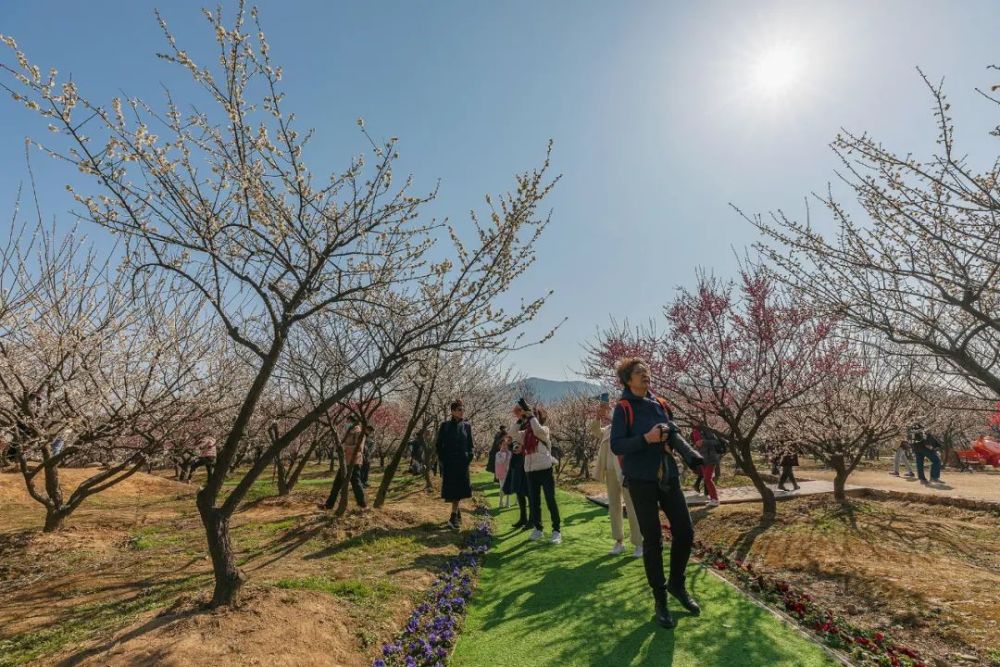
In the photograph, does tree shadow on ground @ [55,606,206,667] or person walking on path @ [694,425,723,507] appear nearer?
tree shadow on ground @ [55,606,206,667]

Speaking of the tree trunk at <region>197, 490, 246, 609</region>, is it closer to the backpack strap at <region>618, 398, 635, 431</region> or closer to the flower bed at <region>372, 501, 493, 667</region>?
the flower bed at <region>372, 501, 493, 667</region>

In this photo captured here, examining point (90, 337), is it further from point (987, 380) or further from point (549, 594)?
point (987, 380)

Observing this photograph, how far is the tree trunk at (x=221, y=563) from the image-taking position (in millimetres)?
4457

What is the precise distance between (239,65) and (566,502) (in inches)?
490

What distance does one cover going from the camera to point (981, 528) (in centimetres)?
839

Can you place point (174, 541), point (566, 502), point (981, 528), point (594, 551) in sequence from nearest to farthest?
point (594, 551)
point (981, 528)
point (174, 541)
point (566, 502)

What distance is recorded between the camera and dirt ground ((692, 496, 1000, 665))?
14.6 ft

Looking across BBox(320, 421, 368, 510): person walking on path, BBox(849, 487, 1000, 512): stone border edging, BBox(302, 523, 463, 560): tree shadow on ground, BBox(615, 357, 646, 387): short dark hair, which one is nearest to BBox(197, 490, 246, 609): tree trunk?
BBox(302, 523, 463, 560): tree shadow on ground

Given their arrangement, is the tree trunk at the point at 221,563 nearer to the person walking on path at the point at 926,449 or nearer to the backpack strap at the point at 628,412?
the backpack strap at the point at 628,412

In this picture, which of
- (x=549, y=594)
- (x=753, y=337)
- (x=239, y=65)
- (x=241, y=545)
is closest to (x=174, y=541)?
(x=241, y=545)

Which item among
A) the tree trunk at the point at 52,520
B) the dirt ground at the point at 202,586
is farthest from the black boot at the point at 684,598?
the tree trunk at the point at 52,520

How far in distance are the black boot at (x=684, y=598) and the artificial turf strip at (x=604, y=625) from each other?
94 millimetres

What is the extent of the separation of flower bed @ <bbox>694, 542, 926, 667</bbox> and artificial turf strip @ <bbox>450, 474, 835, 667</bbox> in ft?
0.88

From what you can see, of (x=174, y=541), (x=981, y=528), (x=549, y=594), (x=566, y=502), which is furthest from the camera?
(x=566, y=502)
